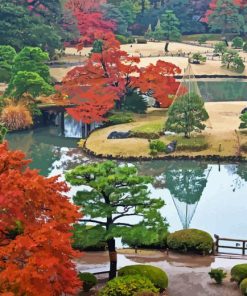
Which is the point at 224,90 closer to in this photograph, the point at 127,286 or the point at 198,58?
the point at 198,58

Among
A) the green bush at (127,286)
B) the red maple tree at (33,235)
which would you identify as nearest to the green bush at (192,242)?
the green bush at (127,286)

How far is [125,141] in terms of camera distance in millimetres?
41688

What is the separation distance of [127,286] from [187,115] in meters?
23.5

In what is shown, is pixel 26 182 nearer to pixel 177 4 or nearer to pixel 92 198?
pixel 92 198

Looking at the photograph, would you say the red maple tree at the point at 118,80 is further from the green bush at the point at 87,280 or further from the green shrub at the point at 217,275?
the green bush at the point at 87,280

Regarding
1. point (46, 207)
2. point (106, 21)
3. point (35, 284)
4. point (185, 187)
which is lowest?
point (185, 187)

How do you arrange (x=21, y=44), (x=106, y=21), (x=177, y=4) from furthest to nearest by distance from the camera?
(x=177, y=4), (x=106, y=21), (x=21, y=44)

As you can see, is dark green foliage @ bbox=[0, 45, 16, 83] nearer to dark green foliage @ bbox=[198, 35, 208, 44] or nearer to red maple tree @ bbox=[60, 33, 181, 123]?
red maple tree @ bbox=[60, 33, 181, 123]

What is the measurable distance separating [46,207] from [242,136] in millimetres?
27734

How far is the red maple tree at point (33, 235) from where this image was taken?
14.6 metres

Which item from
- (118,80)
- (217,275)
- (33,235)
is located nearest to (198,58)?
(118,80)

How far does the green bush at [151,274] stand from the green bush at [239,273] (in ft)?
7.94

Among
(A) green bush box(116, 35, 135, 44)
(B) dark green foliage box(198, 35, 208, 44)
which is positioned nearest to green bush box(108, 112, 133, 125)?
(A) green bush box(116, 35, 135, 44)

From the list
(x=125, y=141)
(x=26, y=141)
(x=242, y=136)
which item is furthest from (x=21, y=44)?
(x=242, y=136)
